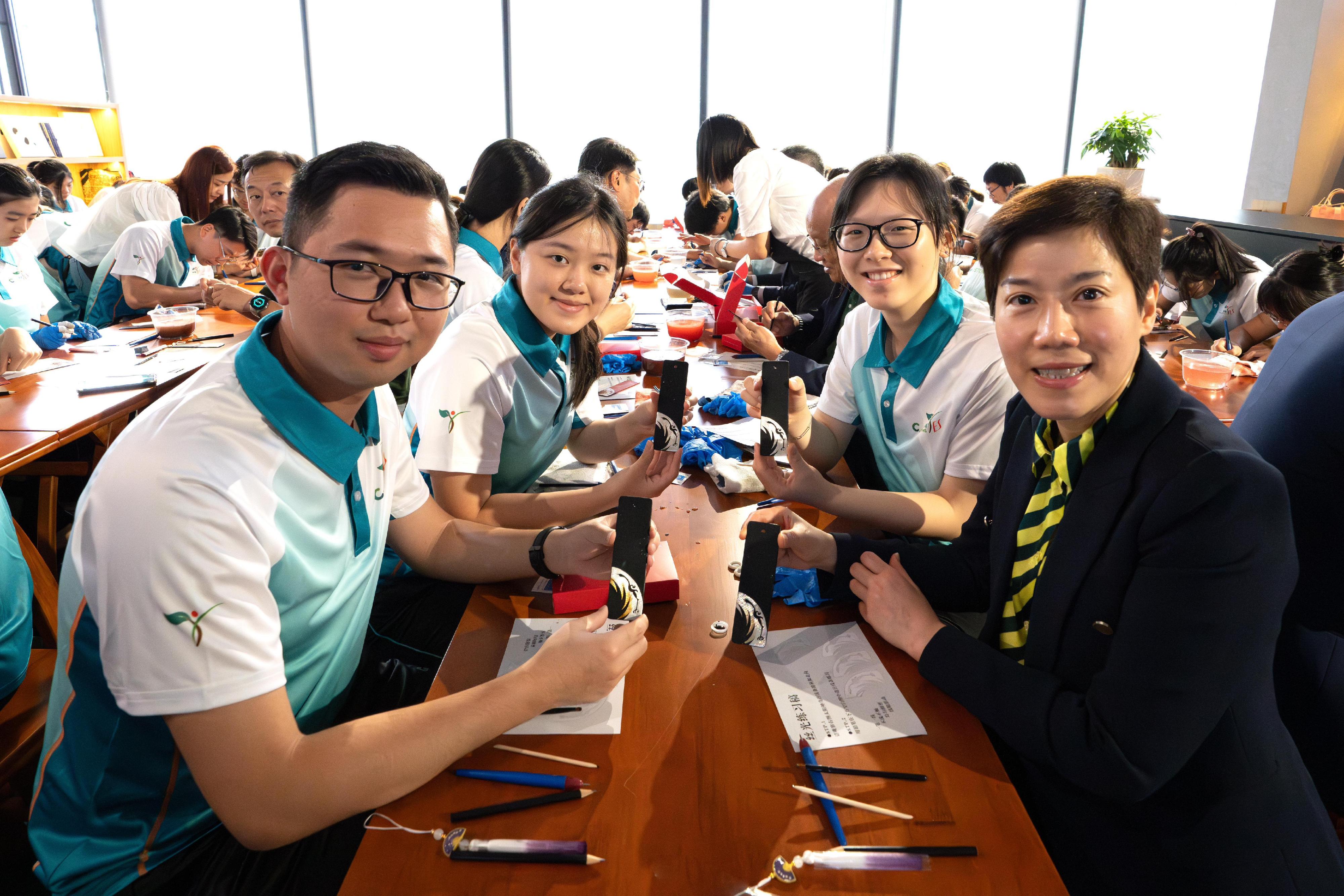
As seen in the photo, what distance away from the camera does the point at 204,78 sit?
8.35 m

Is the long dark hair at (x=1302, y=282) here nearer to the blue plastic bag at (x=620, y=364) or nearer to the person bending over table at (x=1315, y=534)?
the person bending over table at (x=1315, y=534)

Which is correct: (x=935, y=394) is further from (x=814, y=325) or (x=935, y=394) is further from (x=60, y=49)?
(x=60, y=49)

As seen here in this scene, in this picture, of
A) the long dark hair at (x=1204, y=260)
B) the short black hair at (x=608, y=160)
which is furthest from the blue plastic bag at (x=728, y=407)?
the long dark hair at (x=1204, y=260)

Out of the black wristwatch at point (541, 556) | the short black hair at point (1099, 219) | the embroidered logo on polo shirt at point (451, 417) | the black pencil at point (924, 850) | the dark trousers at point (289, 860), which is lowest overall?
the dark trousers at point (289, 860)

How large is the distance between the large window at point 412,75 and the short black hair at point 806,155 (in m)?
4.29

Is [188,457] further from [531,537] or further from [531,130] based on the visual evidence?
[531,130]

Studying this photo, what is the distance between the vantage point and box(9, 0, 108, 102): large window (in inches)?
300

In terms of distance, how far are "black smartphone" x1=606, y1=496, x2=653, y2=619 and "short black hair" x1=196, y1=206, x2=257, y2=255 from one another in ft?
14.2

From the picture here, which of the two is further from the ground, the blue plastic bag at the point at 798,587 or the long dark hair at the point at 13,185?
the long dark hair at the point at 13,185

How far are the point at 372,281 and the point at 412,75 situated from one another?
8610 mm

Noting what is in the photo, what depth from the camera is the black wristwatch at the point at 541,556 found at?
138 cm

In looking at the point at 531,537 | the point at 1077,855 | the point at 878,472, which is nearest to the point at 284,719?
the point at 531,537

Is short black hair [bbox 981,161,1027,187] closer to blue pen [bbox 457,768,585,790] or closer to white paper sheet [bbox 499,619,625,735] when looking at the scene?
white paper sheet [bbox 499,619,625,735]

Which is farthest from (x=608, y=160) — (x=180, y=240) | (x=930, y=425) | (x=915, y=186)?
(x=930, y=425)
